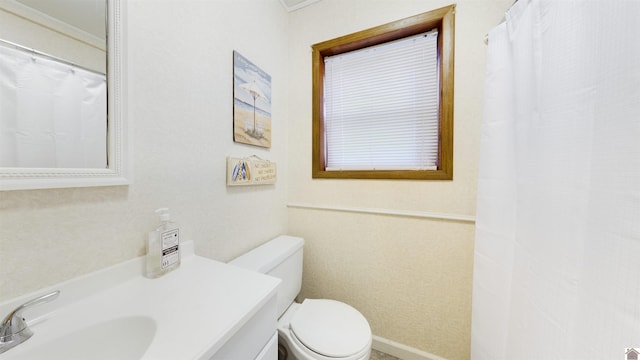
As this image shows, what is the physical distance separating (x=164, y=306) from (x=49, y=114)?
0.56 m

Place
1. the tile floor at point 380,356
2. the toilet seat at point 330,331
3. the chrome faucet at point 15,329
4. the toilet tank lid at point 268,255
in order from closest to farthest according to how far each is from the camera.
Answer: the chrome faucet at point 15,329, the toilet seat at point 330,331, the toilet tank lid at point 268,255, the tile floor at point 380,356

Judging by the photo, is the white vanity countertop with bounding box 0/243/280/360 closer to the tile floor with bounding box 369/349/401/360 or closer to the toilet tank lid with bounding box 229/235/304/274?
the toilet tank lid with bounding box 229/235/304/274

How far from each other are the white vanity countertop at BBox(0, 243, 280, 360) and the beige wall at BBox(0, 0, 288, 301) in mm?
48

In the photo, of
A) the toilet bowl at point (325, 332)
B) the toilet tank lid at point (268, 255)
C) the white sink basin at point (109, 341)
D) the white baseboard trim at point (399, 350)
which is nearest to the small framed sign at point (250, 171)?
the toilet tank lid at point (268, 255)

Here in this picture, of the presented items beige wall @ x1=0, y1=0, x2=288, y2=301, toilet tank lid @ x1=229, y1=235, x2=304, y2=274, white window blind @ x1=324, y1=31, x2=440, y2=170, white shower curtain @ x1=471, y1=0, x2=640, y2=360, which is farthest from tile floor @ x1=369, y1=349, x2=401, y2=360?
white window blind @ x1=324, y1=31, x2=440, y2=170

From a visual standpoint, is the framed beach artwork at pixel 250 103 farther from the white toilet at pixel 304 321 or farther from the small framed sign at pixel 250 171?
the white toilet at pixel 304 321

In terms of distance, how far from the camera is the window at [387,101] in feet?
3.74

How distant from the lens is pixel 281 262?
1073mm

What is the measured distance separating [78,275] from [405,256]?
1.34 meters

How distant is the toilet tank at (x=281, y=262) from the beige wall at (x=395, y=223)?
20cm

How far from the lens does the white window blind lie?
122cm

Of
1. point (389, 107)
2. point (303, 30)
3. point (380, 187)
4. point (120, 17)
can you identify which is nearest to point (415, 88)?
point (389, 107)

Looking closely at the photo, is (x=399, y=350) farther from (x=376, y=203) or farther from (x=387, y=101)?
(x=387, y=101)

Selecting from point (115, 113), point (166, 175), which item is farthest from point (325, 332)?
point (115, 113)
